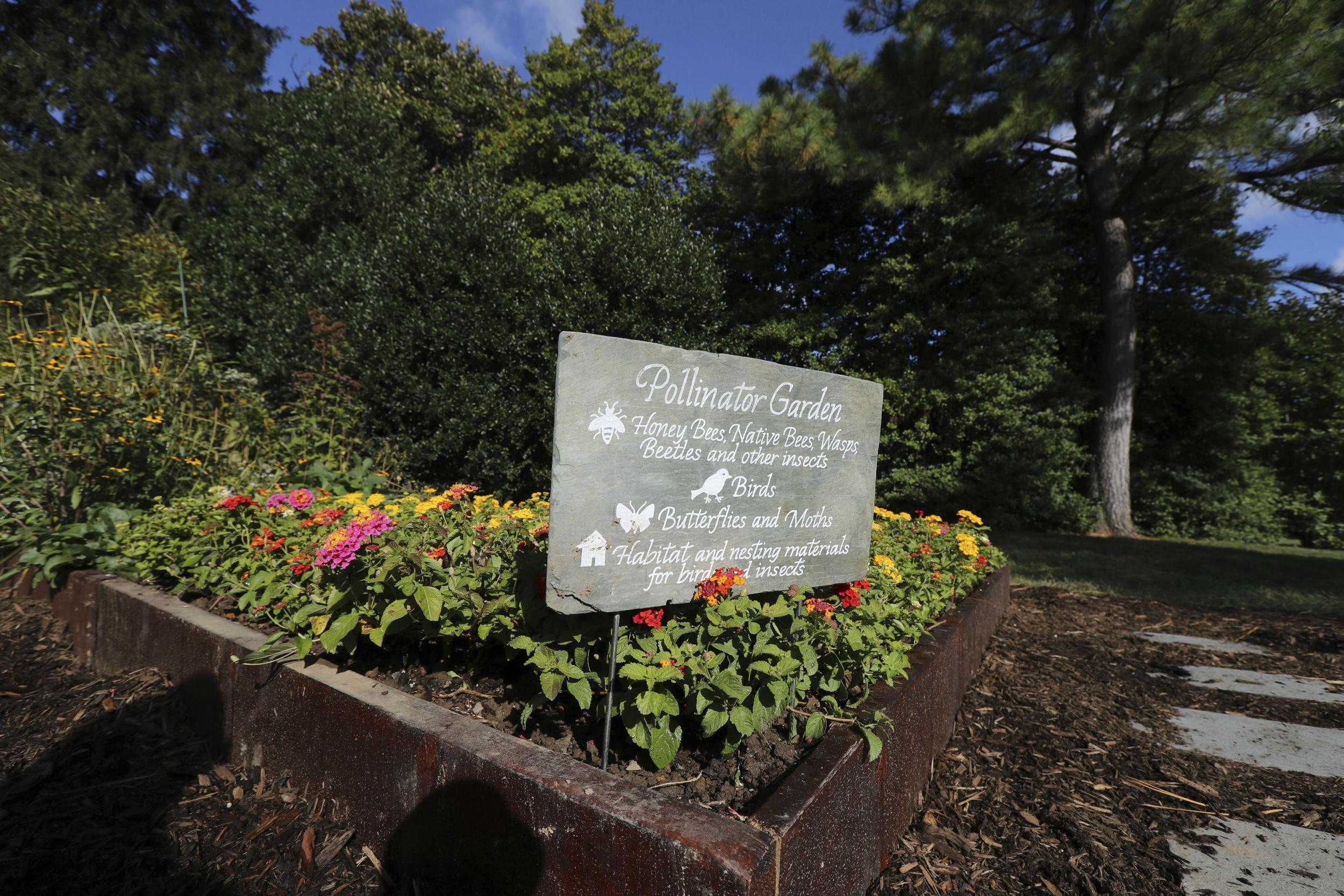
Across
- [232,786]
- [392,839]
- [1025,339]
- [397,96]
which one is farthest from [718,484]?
[397,96]

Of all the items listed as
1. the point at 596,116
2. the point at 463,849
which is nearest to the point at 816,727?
the point at 463,849

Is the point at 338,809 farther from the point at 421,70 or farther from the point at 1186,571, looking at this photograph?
the point at 421,70

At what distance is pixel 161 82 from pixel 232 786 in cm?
1720

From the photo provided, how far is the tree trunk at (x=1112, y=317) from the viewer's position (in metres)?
8.98

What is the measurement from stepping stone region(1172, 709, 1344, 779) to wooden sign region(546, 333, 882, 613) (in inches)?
67.0

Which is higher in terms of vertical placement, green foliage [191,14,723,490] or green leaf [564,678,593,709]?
green foliage [191,14,723,490]

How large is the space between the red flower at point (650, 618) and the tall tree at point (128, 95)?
Answer: 15114 mm

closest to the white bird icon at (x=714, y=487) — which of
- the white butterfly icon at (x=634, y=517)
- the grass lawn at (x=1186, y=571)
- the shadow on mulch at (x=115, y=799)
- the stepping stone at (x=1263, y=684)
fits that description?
the white butterfly icon at (x=634, y=517)

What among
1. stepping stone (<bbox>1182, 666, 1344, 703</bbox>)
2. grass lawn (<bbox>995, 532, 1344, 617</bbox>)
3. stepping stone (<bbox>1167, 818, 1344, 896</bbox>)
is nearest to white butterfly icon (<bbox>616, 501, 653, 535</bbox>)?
stepping stone (<bbox>1167, 818, 1344, 896</bbox>)

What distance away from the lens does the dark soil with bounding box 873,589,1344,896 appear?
1.71m

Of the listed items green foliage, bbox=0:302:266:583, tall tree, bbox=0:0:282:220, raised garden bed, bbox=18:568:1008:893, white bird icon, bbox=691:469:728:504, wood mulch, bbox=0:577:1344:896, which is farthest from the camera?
tall tree, bbox=0:0:282:220

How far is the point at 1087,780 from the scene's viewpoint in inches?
85.2

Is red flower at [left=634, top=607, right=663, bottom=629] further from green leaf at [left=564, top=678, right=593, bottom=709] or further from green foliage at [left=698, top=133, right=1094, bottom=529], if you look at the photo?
green foliage at [left=698, top=133, right=1094, bottom=529]

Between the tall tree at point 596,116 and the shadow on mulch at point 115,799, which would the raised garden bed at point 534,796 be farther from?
the tall tree at point 596,116
